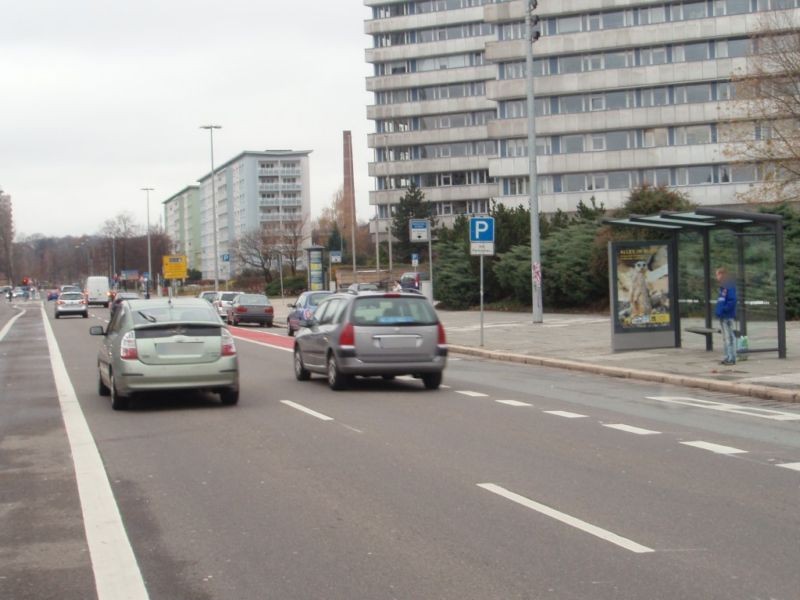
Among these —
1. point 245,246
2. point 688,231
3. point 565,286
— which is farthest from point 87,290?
point 688,231

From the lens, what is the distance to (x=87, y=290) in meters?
79.6

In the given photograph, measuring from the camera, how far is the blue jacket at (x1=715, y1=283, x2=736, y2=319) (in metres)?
17.5

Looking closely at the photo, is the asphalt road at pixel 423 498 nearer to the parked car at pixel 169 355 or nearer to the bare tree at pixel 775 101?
the parked car at pixel 169 355

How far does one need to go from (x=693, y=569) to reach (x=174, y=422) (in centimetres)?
805

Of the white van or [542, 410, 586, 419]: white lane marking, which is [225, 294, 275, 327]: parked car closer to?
[542, 410, 586, 419]: white lane marking

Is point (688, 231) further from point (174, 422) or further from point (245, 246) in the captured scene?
point (245, 246)

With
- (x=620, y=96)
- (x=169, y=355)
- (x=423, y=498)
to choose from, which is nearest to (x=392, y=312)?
(x=169, y=355)

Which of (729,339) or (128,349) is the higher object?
(128,349)

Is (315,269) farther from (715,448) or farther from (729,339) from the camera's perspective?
(715,448)

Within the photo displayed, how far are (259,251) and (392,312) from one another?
276ft

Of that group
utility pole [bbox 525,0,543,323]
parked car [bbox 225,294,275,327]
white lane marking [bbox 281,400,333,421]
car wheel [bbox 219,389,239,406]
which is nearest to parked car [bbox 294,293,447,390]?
white lane marking [bbox 281,400,333,421]

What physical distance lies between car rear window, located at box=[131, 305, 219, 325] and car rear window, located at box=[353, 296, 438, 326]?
8.24 feet

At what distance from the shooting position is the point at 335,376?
15.9m

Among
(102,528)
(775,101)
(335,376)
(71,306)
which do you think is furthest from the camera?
(71,306)
